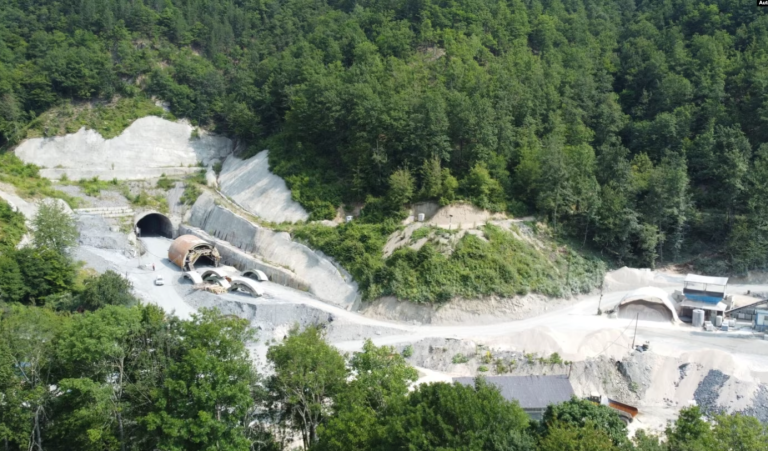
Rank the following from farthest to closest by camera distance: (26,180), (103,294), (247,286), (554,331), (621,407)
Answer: (26,180)
(247,286)
(103,294)
(554,331)
(621,407)

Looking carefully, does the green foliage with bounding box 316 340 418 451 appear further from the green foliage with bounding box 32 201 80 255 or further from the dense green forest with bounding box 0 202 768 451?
the green foliage with bounding box 32 201 80 255

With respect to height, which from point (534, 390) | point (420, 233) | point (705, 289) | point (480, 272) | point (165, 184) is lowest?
point (165, 184)

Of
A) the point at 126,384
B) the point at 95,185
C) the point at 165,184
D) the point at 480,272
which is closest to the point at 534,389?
the point at 480,272

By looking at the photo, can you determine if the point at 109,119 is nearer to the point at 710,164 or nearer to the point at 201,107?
the point at 201,107

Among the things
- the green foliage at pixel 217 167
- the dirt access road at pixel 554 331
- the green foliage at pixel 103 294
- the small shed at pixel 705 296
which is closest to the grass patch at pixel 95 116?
the green foliage at pixel 217 167

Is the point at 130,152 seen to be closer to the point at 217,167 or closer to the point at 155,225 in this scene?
the point at 217,167

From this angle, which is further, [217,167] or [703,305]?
[217,167]

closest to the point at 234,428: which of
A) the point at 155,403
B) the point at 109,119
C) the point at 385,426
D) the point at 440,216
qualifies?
the point at 155,403

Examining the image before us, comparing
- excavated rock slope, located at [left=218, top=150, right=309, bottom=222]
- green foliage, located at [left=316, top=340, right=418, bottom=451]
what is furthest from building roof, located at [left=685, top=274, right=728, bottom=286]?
excavated rock slope, located at [left=218, top=150, right=309, bottom=222]

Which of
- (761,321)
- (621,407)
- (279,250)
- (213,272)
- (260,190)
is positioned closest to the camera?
(621,407)
